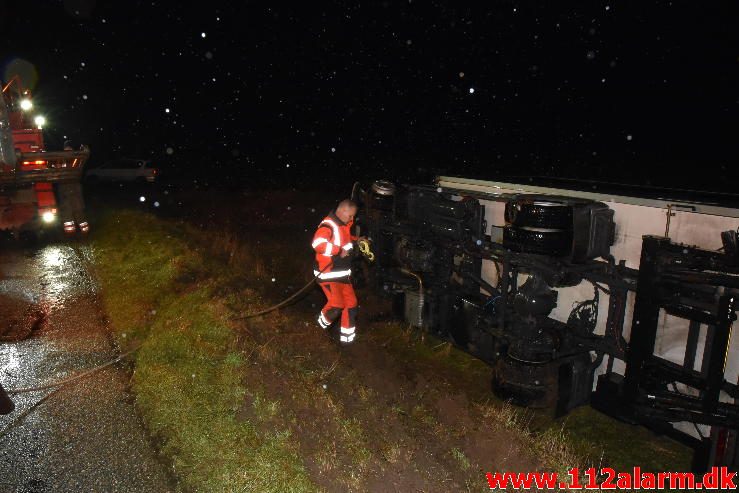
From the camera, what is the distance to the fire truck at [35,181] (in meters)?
11.1

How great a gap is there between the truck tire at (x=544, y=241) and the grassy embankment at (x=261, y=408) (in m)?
1.61

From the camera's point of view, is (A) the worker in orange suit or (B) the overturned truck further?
(A) the worker in orange suit

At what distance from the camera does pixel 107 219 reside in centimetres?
1575

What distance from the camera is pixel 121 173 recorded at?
27.8 metres

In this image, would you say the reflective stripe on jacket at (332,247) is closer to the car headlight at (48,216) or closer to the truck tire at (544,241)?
the truck tire at (544,241)

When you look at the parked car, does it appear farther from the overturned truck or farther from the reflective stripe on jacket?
the reflective stripe on jacket

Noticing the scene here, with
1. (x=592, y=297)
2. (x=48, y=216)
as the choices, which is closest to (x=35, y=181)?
(x=48, y=216)

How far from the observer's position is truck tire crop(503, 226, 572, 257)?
5223 mm

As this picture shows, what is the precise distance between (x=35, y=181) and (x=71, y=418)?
8.38 meters

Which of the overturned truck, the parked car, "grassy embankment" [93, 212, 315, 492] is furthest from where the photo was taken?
the parked car

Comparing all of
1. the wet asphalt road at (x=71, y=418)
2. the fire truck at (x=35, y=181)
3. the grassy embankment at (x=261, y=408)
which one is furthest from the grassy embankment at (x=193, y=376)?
the fire truck at (x=35, y=181)

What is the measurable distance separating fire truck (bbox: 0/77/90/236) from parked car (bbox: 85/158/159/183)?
14824 millimetres

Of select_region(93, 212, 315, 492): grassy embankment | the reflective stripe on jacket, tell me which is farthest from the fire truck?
the reflective stripe on jacket

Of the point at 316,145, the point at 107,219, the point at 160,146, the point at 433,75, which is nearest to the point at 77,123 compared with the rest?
the point at 160,146
